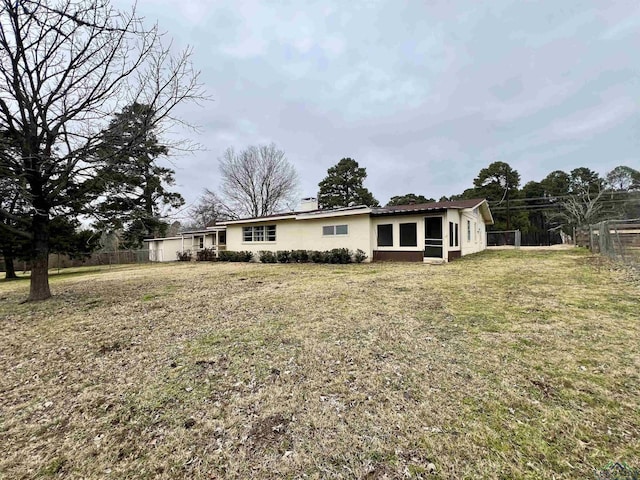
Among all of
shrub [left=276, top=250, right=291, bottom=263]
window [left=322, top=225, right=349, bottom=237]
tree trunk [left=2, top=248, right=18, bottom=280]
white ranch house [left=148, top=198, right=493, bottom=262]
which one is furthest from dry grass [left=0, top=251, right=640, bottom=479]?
tree trunk [left=2, top=248, right=18, bottom=280]

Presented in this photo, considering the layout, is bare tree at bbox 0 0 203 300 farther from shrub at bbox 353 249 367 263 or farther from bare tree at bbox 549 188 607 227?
bare tree at bbox 549 188 607 227

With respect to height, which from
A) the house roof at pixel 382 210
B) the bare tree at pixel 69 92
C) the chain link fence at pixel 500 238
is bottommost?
the chain link fence at pixel 500 238

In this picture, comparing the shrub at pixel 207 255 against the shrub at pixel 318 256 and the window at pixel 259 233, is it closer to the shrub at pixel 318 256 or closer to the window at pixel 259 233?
the window at pixel 259 233

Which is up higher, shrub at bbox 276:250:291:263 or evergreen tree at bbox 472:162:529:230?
evergreen tree at bbox 472:162:529:230

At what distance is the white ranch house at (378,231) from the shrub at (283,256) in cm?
61

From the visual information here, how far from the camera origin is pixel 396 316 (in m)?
4.96

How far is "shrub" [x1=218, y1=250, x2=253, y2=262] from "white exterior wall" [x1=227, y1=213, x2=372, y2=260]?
46cm

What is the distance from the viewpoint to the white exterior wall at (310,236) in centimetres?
1431

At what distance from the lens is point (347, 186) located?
34.8 meters

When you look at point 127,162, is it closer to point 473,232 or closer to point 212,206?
point 473,232

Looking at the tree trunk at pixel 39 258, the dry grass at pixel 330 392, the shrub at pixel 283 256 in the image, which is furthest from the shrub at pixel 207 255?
the dry grass at pixel 330 392

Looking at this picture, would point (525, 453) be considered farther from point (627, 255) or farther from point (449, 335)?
point (627, 255)

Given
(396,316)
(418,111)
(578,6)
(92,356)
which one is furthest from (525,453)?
(418,111)

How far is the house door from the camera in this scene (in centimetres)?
1327
